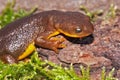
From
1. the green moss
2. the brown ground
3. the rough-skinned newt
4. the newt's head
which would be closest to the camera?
the brown ground

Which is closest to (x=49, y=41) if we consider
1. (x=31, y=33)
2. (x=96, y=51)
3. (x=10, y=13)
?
(x=31, y=33)

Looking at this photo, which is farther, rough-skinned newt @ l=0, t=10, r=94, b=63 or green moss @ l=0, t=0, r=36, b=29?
green moss @ l=0, t=0, r=36, b=29

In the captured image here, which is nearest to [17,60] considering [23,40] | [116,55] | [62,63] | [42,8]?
[23,40]

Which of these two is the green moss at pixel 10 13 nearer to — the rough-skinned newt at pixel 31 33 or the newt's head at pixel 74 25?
the rough-skinned newt at pixel 31 33

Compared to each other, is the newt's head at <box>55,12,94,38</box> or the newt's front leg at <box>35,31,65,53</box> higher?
the newt's head at <box>55,12,94,38</box>

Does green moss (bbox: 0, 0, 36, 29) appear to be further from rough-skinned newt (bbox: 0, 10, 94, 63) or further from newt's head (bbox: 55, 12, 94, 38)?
newt's head (bbox: 55, 12, 94, 38)

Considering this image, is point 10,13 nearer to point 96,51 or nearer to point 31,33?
point 31,33

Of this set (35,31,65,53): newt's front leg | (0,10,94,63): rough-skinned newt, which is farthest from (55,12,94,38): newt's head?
(35,31,65,53): newt's front leg
